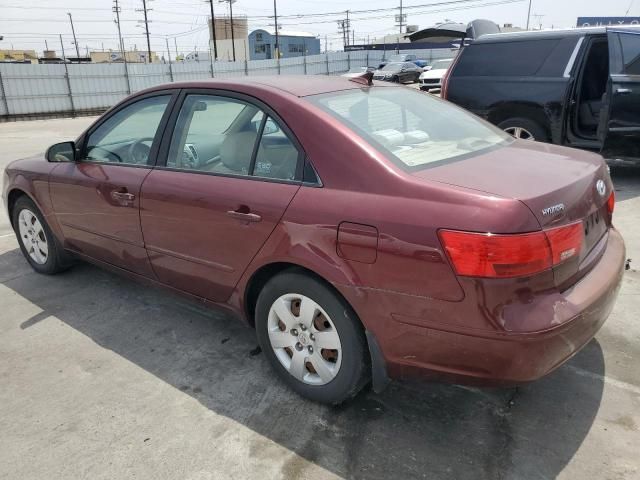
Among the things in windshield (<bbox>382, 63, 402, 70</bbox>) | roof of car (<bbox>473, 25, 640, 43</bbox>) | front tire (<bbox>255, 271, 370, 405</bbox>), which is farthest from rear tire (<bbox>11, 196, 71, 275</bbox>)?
windshield (<bbox>382, 63, 402, 70</bbox>)

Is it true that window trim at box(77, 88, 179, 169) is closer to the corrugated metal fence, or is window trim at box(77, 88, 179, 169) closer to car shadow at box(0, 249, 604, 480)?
car shadow at box(0, 249, 604, 480)

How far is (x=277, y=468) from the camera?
7.52 ft

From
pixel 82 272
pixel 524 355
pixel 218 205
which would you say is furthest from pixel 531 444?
pixel 82 272

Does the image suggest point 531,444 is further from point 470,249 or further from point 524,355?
point 470,249

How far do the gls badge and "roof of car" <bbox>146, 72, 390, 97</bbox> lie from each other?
1.32 metres

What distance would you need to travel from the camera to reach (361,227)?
7.29 feet

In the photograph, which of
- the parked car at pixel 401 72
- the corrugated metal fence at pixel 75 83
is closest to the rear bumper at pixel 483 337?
the corrugated metal fence at pixel 75 83

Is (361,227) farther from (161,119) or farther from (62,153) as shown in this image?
(62,153)

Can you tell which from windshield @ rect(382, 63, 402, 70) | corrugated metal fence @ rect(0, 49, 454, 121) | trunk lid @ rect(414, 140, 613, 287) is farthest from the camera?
windshield @ rect(382, 63, 402, 70)

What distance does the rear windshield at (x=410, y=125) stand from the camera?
2.50m

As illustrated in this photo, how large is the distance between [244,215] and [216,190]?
0.87 ft

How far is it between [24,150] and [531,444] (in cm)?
1309

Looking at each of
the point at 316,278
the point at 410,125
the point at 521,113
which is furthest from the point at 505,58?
the point at 316,278

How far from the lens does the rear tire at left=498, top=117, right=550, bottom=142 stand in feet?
21.0
